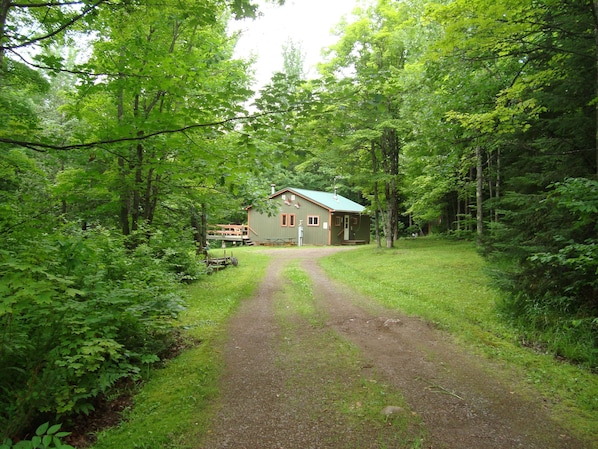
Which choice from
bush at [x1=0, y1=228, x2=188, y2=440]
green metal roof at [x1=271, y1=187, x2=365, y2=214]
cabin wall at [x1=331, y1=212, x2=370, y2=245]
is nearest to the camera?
bush at [x1=0, y1=228, x2=188, y2=440]

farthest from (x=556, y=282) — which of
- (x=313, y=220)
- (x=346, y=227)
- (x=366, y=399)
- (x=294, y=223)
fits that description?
(x=346, y=227)

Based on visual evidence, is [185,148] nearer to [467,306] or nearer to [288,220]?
[467,306]

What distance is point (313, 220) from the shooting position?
95.8 ft

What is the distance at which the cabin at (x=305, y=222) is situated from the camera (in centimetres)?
2884

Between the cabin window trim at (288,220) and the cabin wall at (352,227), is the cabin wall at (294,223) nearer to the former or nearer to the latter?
the cabin window trim at (288,220)

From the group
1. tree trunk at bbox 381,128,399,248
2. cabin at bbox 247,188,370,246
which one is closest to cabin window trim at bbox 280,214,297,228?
cabin at bbox 247,188,370,246

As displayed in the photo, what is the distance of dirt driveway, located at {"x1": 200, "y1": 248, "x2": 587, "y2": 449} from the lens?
124 inches

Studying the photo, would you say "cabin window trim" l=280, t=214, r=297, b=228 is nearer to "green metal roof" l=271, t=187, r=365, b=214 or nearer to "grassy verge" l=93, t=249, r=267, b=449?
"green metal roof" l=271, t=187, r=365, b=214

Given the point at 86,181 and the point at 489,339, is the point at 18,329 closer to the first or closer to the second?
the point at 86,181

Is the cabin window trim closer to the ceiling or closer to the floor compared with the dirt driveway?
closer to the ceiling

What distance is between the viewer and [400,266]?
13039 millimetres

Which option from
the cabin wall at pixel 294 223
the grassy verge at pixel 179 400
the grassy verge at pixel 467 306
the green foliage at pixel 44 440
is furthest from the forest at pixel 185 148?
the cabin wall at pixel 294 223

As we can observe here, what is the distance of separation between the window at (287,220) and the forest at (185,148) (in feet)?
60.5

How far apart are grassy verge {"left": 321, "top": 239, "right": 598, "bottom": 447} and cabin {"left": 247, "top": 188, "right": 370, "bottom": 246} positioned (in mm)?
12330
